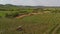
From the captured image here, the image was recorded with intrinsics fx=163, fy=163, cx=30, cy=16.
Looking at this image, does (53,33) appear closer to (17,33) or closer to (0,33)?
(17,33)

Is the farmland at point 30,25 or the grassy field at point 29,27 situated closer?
the grassy field at point 29,27

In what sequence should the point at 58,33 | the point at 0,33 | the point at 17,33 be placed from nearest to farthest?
the point at 0,33 → the point at 17,33 → the point at 58,33

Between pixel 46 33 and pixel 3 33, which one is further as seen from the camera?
pixel 46 33

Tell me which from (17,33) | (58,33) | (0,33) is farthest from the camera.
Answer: (58,33)

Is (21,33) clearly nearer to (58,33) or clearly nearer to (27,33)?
(27,33)

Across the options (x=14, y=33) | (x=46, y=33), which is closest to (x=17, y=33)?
(x=14, y=33)

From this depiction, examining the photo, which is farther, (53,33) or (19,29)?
(19,29)

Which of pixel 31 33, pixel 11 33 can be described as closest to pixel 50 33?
pixel 31 33

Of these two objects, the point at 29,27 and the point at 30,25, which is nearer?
the point at 29,27

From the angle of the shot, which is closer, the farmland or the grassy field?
the grassy field
